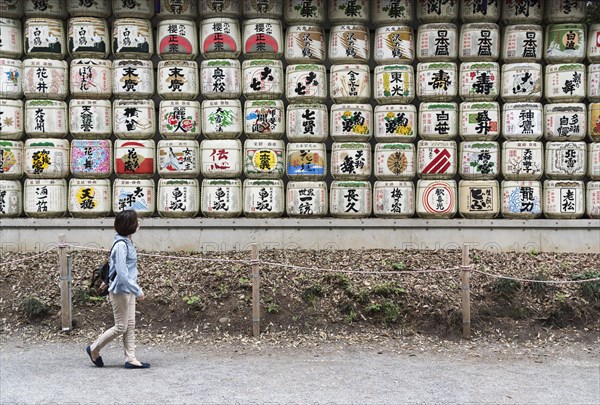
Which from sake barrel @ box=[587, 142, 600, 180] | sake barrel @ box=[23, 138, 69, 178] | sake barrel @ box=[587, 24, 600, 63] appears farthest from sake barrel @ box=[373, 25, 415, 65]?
sake barrel @ box=[23, 138, 69, 178]

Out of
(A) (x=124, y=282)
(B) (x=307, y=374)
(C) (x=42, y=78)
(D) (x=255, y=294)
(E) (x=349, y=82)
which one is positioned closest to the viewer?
(A) (x=124, y=282)

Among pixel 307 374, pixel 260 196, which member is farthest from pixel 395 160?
pixel 307 374

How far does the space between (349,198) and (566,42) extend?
4070 mm

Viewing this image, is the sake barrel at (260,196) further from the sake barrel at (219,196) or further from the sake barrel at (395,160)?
the sake barrel at (395,160)

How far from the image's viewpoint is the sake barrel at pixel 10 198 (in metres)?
8.73

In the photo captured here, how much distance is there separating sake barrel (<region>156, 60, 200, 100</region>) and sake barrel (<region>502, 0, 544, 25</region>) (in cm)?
486

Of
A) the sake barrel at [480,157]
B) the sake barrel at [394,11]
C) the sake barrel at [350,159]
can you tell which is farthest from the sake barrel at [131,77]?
the sake barrel at [480,157]

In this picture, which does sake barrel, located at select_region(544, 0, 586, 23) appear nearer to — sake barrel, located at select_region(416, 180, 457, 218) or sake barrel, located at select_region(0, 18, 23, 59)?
sake barrel, located at select_region(416, 180, 457, 218)

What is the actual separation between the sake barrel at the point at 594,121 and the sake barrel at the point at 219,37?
17.9ft

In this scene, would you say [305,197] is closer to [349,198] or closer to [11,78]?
[349,198]

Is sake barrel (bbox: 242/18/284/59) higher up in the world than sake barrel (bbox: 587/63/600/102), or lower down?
higher up

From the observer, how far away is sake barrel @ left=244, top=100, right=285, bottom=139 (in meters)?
8.79

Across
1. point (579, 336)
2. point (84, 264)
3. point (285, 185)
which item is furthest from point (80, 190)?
point (579, 336)

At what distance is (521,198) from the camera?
28.8ft
